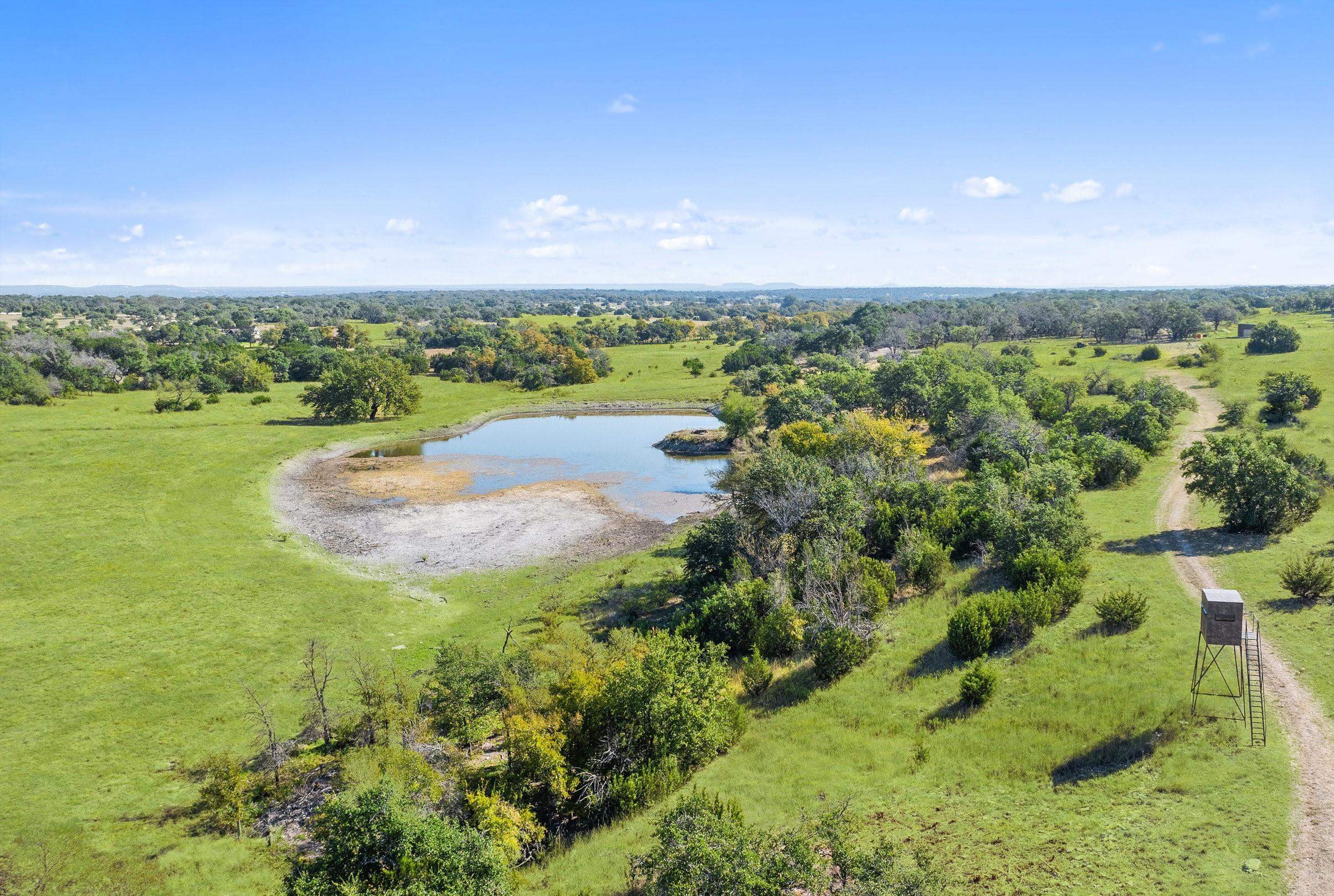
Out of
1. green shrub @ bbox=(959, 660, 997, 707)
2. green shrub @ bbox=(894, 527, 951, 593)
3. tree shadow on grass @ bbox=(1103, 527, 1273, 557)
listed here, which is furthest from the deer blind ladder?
green shrub @ bbox=(894, 527, 951, 593)

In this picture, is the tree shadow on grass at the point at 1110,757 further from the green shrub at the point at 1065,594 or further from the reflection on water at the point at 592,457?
the reflection on water at the point at 592,457

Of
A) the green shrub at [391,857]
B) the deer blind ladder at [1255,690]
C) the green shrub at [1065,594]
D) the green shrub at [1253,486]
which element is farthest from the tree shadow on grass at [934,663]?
the green shrub at [1253,486]

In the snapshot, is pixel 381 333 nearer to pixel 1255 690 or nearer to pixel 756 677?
pixel 756 677

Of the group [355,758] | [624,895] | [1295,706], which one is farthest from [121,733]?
[1295,706]

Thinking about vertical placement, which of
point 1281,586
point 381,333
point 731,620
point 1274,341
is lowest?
point 731,620

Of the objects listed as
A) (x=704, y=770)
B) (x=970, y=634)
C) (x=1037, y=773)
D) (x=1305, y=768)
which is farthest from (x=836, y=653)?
(x=1305, y=768)

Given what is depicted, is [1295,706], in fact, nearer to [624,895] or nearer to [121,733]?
[624,895]

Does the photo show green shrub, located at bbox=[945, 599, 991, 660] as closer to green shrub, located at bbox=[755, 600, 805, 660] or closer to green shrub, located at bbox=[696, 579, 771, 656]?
green shrub, located at bbox=[755, 600, 805, 660]
